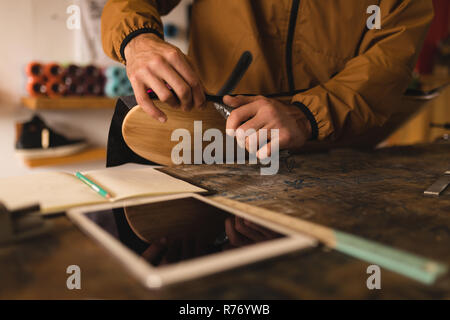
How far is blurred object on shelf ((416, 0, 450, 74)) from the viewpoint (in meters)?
3.06

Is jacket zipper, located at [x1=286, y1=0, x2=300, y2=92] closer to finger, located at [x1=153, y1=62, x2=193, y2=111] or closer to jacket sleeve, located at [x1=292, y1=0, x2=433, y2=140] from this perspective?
jacket sleeve, located at [x1=292, y1=0, x2=433, y2=140]

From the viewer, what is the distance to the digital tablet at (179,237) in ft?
1.00

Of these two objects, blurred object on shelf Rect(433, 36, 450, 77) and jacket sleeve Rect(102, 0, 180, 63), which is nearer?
jacket sleeve Rect(102, 0, 180, 63)

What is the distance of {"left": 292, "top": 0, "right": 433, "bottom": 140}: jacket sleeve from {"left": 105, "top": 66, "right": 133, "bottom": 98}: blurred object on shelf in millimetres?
1297

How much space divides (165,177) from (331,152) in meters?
0.63

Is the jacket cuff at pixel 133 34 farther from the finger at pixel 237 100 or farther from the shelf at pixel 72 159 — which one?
the shelf at pixel 72 159

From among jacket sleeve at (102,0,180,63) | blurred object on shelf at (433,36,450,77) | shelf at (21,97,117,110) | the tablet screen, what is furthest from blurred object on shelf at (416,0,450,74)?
the tablet screen

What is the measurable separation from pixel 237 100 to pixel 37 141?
4.37 ft

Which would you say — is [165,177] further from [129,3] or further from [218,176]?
[129,3]

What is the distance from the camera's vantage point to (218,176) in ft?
2.36

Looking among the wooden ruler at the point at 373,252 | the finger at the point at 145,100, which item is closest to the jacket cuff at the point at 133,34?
the finger at the point at 145,100

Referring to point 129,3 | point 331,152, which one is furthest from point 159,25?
point 331,152

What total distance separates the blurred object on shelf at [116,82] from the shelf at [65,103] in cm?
6

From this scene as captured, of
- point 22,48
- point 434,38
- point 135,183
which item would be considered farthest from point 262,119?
point 434,38
